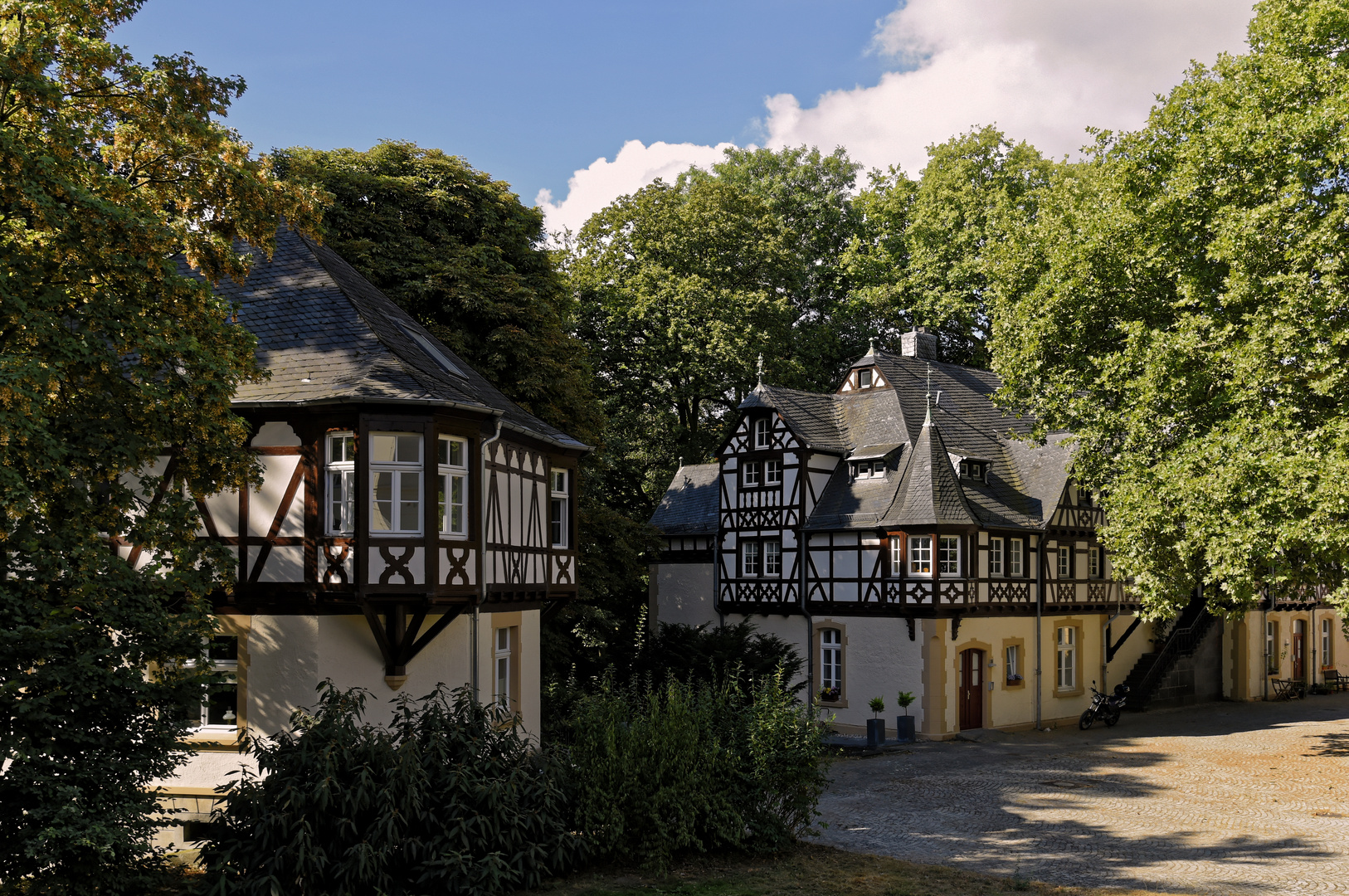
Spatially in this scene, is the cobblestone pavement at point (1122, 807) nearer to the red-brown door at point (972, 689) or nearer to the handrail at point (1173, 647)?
the red-brown door at point (972, 689)

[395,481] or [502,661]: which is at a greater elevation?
[395,481]

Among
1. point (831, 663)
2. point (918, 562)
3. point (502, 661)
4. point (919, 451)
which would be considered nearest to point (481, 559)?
point (502, 661)

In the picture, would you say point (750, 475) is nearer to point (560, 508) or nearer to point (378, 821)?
point (560, 508)

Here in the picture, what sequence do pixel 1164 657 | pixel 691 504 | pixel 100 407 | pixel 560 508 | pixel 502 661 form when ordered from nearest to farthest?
1. pixel 100 407
2. pixel 502 661
3. pixel 560 508
4. pixel 1164 657
5. pixel 691 504

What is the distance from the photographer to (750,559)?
29.8 metres

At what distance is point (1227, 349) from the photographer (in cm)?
1942

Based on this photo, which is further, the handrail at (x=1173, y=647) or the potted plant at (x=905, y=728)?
the handrail at (x=1173, y=647)

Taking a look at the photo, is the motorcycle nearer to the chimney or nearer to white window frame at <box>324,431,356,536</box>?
the chimney

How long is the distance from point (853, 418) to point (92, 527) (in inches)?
856

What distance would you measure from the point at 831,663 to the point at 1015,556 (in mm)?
5372

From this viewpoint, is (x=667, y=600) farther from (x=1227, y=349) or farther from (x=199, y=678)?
(x=199, y=678)

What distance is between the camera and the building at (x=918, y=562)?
1027 inches

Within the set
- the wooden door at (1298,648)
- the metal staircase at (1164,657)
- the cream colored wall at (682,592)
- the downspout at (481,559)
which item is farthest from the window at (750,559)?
→ the wooden door at (1298,648)

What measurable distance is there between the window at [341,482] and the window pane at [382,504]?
10.8 inches
